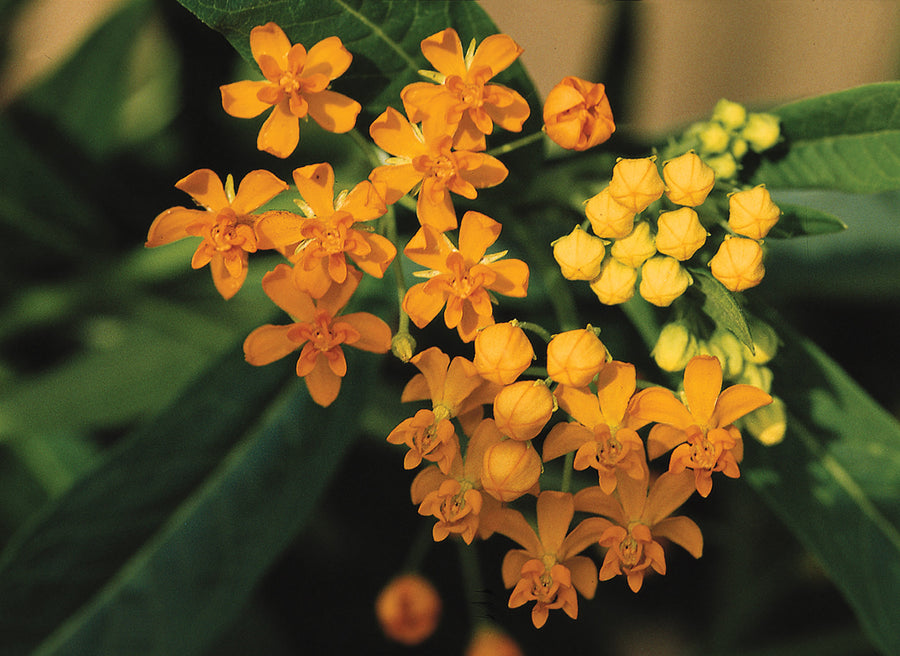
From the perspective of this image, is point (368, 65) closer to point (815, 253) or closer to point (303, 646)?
point (815, 253)

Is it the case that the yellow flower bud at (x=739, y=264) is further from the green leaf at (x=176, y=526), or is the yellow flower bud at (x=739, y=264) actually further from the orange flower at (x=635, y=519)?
the green leaf at (x=176, y=526)

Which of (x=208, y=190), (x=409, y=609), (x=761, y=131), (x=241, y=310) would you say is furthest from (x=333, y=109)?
(x=241, y=310)

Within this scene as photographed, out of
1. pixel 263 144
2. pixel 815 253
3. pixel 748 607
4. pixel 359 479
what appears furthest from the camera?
pixel 359 479

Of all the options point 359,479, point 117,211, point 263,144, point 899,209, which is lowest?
point 359,479

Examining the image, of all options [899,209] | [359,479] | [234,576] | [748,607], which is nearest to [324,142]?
[359,479]

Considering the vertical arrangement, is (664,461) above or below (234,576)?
below

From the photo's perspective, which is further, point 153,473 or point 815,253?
point 815,253

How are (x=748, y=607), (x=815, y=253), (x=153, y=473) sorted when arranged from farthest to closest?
1. (x=748, y=607)
2. (x=815, y=253)
3. (x=153, y=473)

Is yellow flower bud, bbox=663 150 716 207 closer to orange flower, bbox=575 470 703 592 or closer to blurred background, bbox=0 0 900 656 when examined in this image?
orange flower, bbox=575 470 703 592
